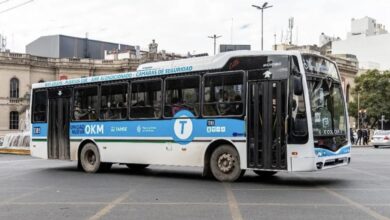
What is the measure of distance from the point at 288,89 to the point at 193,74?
2.74m

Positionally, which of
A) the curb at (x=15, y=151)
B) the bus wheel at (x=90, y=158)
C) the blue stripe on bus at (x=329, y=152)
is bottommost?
the curb at (x=15, y=151)

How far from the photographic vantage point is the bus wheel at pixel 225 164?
13727 millimetres

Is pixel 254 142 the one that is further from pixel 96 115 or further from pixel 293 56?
pixel 96 115

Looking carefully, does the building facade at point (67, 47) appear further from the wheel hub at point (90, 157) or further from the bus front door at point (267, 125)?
the bus front door at point (267, 125)

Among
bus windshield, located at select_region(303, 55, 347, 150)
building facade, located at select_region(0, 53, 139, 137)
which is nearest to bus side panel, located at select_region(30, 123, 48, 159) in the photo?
bus windshield, located at select_region(303, 55, 347, 150)

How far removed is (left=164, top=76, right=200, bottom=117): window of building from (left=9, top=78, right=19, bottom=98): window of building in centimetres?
6786

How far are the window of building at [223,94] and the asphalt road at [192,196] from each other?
1745 millimetres

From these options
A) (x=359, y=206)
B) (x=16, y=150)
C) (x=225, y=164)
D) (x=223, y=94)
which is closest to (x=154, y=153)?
(x=225, y=164)

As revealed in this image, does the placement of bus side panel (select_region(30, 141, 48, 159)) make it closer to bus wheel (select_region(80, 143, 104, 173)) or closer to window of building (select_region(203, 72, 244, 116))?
bus wheel (select_region(80, 143, 104, 173))

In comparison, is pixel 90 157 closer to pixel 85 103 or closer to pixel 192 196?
pixel 85 103

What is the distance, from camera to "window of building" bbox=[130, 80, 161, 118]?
50.9ft

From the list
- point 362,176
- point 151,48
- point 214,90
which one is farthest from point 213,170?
point 151,48

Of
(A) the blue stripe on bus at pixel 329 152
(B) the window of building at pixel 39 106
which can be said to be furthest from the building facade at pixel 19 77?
(A) the blue stripe on bus at pixel 329 152

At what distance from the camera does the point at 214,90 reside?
46.3ft
